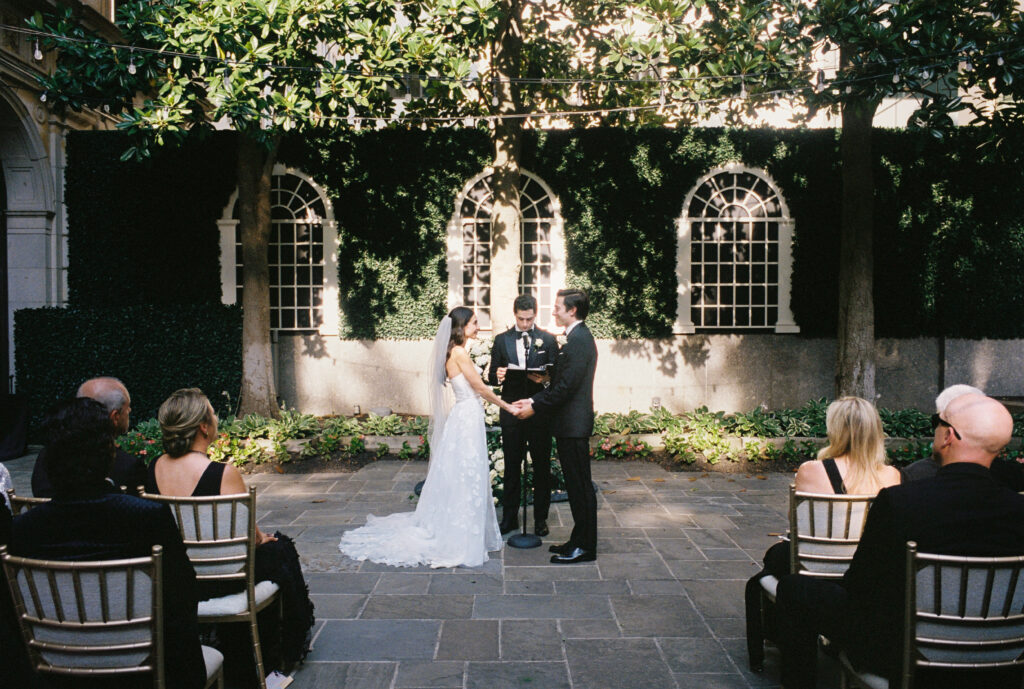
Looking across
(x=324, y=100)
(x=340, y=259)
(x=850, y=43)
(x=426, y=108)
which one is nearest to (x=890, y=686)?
(x=850, y=43)

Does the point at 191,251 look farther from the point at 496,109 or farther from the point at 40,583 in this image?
the point at 40,583

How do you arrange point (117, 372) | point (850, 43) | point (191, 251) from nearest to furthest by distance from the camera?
point (850, 43) < point (117, 372) < point (191, 251)

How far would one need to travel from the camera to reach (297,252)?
1273 cm

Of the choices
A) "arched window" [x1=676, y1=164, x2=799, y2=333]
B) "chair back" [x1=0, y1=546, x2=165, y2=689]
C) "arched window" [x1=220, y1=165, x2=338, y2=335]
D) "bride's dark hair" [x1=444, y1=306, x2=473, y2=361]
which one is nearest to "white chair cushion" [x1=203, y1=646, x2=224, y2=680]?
"chair back" [x1=0, y1=546, x2=165, y2=689]

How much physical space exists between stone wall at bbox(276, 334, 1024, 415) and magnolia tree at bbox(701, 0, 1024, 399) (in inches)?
91.3

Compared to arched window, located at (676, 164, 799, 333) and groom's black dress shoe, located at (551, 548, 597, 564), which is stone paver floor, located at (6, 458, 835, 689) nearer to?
groom's black dress shoe, located at (551, 548, 597, 564)

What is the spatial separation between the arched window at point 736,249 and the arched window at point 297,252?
6275mm

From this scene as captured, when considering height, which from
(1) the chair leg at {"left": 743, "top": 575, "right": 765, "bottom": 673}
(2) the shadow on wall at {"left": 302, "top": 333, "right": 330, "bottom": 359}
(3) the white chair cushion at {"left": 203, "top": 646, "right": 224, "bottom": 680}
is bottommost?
(1) the chair leg at {"left": 743, "top": 575, "right": 765, "bottom": 673}

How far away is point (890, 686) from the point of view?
2.76m

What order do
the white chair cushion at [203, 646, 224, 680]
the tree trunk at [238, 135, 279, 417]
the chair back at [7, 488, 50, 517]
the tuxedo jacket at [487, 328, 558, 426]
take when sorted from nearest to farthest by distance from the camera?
the white chair cushion at [203, 646, 224, 680]
the chair back at [7, 488, 50, 517]
the tuxedo jacket at [487, 328, 558, 426]
the tree trunk at [238, 135, 279, 417]

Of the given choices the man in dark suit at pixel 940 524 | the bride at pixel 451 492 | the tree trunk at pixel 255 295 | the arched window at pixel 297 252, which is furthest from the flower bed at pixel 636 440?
the man in dark suit at pixel 940 524

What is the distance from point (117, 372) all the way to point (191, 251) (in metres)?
2.41

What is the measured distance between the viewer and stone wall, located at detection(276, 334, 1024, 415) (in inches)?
486

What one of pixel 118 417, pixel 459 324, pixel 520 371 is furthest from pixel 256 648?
pixel 520 371
